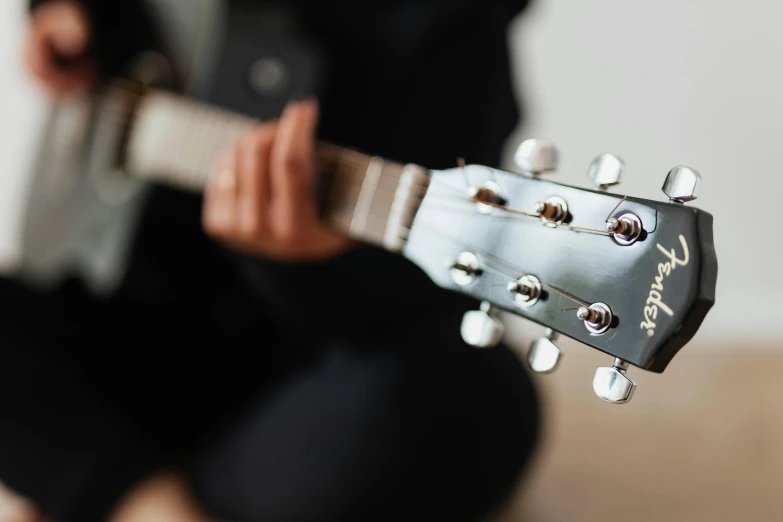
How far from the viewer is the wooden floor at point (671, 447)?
819mm

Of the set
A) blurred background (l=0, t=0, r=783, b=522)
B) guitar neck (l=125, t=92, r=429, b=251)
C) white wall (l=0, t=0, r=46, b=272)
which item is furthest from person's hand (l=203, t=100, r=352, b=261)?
white wall (l=0, t=0, r=46, b=272)

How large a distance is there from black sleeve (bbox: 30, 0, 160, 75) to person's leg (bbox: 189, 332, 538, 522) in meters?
0.53

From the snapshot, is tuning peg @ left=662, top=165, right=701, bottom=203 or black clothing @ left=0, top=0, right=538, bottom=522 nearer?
tuning peg @ left=662, top=165, right=701, bottom=203

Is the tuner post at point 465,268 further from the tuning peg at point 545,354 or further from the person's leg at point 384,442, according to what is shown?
the person's leg at point 384,442

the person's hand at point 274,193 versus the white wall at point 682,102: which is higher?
the white wall at point 682,102

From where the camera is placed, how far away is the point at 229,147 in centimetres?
66

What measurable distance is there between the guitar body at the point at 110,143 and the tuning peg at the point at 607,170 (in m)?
0.49

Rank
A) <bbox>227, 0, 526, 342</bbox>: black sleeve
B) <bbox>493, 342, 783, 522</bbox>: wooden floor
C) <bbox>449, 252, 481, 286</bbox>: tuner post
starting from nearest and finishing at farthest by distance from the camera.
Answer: <bbox>449, 252, 481, 286</bbox>: tuner post < <bbox>227, 0, 526, 342</bbox>: black sleeve < <bbox>493, 342, 783, 522</bbox>: wooden floor

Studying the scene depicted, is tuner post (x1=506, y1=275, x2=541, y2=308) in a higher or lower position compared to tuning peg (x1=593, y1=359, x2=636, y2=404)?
higher

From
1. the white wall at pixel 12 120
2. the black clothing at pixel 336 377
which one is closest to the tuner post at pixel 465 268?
the black clothing at pixel 336 377

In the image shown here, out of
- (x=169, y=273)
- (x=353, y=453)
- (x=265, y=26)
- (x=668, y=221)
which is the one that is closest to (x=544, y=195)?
(x=668, y=221)

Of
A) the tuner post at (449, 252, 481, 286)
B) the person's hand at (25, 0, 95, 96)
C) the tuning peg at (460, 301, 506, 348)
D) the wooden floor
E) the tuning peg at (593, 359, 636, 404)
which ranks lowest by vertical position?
the wooden floor

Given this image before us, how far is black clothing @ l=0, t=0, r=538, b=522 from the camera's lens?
64 cm

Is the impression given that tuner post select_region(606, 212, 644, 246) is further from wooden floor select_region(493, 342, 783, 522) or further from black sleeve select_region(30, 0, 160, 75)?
black sleeve select_region(30, 0, 160, 75)
